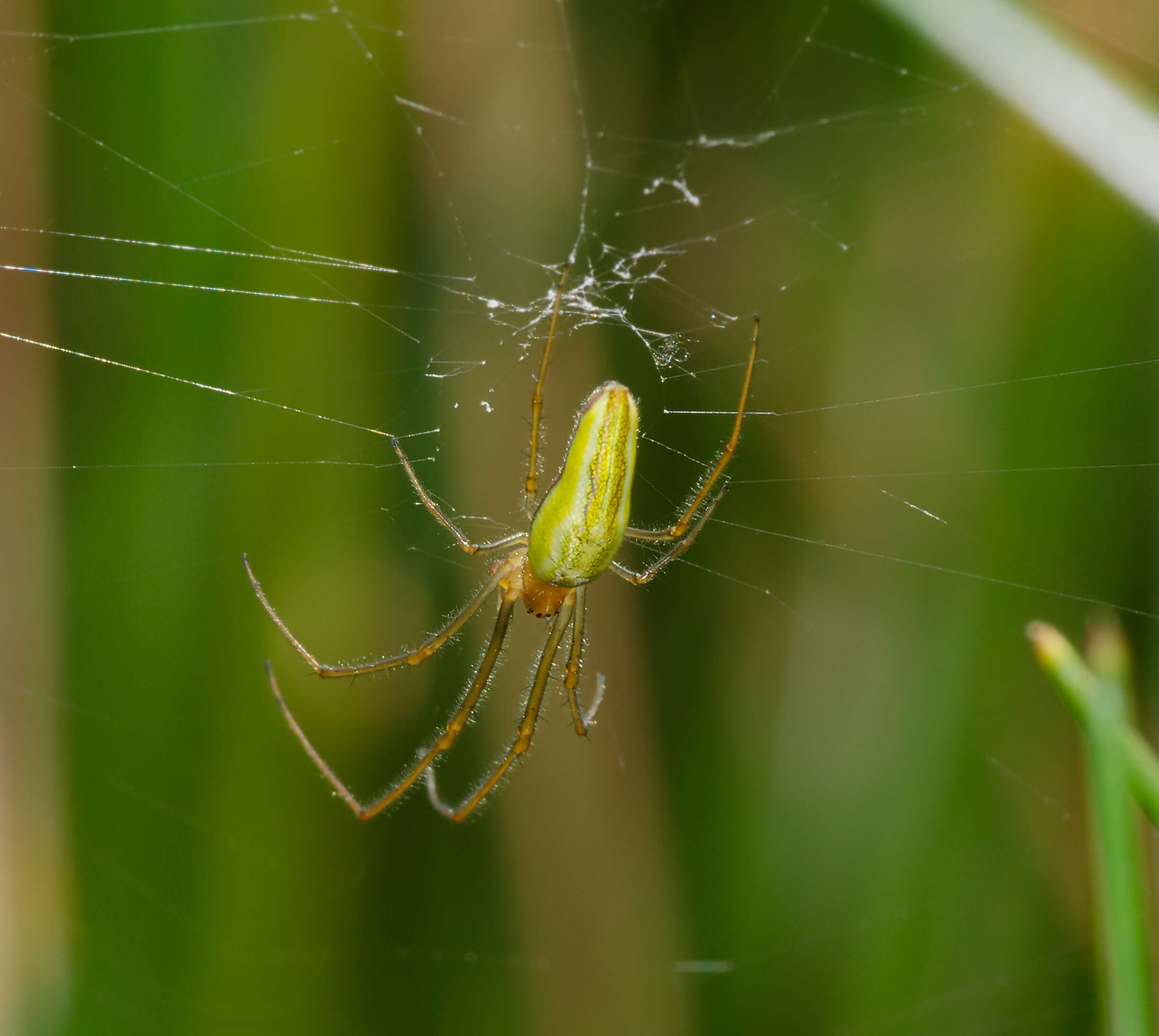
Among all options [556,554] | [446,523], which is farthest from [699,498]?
[446,523]

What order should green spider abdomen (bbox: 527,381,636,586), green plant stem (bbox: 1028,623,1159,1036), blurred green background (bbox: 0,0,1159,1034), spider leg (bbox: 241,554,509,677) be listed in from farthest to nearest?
spider leg (bbox: 241,554,509,677)
blurred green background (bbox: 0,0,1159,1034)
green spider abdomen (bbox: 527,381,636,586)
green plant stem (bbox: 1028,623,1159,1036)

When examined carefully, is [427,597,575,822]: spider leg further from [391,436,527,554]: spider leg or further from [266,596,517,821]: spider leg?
[391,436,527,554]: spider leg

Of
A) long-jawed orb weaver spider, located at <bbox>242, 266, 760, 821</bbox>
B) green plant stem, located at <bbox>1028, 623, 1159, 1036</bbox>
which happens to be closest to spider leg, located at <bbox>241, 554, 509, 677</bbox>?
long-jawed orb weaver spider, located at <bbox>242, 266, 760, 821</bbox>

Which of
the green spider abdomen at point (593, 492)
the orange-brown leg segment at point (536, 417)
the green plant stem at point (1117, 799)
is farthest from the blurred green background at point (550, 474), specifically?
the green plant stem at point (1117, 799)

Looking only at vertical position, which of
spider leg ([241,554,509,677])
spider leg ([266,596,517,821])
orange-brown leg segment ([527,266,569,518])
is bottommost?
spider leg ([266,596,517,821])

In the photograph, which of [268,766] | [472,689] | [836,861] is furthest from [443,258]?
[836,861]

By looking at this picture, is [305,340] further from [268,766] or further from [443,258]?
[268,766]

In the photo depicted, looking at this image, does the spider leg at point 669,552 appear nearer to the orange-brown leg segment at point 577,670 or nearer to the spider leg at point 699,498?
the spider leg at point 699,498
